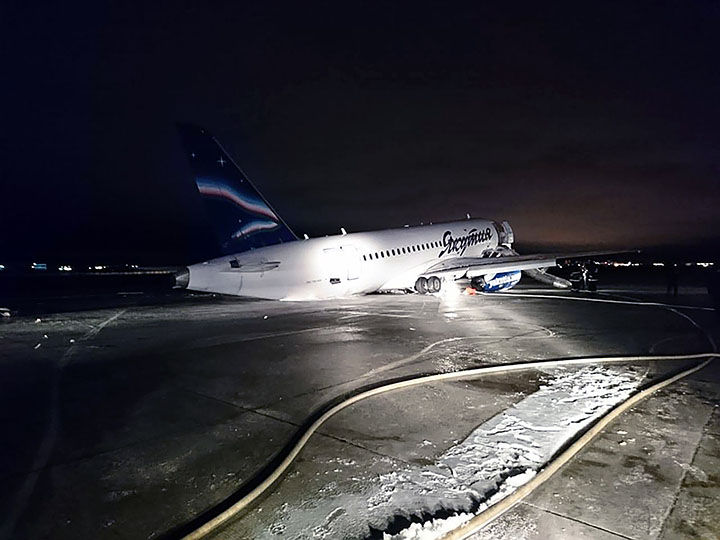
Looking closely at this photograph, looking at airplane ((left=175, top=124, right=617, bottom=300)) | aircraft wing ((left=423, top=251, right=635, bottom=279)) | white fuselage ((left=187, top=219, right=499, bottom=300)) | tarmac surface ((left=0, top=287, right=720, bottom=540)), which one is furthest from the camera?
aircraft wing ((left=423, top=251, right=635, bottom=279))

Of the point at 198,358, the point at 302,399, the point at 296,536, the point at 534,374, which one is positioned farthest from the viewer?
the point at 198,358

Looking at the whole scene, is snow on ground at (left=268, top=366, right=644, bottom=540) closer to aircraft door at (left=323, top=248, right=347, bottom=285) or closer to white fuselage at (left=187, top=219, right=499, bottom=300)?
white fuselage at (left=187, top=219, right=499, bottom=300)

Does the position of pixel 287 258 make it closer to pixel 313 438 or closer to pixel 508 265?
pixel 508 265

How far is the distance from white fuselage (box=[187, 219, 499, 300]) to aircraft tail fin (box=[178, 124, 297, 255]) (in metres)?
0.85

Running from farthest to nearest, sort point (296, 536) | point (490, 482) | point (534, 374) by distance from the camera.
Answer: point (534, 374) → point (490, 482) → point (296, 536)

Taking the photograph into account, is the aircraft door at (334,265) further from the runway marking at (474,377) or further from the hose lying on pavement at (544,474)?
the hose lying on pavement at (544,474)

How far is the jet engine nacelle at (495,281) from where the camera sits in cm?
2459

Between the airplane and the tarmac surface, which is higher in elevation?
the airplane

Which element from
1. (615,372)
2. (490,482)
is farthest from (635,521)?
(615,372)

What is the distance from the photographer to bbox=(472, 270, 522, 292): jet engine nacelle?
24594mm

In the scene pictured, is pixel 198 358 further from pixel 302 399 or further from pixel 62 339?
pixel 62 339

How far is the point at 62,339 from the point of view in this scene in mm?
13602

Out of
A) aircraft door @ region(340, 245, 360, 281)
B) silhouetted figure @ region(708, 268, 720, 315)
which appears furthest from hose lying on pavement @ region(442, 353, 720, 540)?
aircraft door @ region(340, 245, 360, 281)

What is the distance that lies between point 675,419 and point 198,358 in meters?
8.88
